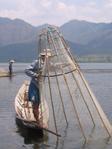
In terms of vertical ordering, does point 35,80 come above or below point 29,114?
above

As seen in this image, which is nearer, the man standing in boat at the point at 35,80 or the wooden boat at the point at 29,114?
the wooden boat at the point at 29,114

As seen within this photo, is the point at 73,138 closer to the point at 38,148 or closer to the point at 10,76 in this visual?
the point at 38,148

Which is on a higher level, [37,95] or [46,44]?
[46,44]

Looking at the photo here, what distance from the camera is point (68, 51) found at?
33438mm

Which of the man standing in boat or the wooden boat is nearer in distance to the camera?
the wooden boat

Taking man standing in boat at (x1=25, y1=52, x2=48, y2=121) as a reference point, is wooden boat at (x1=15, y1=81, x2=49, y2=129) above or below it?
below

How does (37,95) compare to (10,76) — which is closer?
(37,95)

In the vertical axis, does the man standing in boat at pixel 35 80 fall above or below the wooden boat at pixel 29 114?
above

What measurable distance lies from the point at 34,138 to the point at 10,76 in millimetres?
86395

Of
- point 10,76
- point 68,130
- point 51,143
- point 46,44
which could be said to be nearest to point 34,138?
point 51,143

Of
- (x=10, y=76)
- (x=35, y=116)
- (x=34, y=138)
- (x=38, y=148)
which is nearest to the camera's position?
(x=38, y=148)

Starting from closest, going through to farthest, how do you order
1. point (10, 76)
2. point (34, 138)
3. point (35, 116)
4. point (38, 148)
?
point (38, 148)
point (34, 138)
point (35, 116)
point (10, 76)

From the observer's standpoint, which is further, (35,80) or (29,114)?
(29,114)

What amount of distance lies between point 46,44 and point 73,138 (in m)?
6.85
